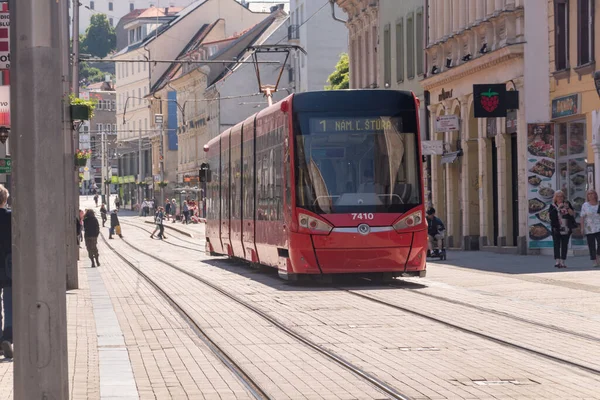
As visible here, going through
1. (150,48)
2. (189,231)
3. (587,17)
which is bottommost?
(189,231)

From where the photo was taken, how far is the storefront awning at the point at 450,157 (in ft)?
135

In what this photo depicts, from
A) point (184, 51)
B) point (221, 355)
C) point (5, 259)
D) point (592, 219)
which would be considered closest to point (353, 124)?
point (592, 219)

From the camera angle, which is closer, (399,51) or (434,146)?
(434,146)

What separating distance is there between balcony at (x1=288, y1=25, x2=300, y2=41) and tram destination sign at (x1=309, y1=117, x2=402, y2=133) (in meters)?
58.6

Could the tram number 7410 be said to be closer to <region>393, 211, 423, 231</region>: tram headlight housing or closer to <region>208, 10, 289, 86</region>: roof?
<region>393, 211, 423, 231</region>: tram headlight housing

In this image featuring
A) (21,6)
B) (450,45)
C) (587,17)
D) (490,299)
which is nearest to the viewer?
(21,6)

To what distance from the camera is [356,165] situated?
21703 millimetres

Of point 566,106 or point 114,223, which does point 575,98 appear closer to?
point 566,106

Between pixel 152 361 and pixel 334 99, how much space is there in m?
10.7

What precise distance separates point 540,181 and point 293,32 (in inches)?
1899

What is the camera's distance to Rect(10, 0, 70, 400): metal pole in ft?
24.5

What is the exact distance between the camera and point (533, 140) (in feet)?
→ 112

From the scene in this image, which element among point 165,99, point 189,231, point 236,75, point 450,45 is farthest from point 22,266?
point 165,99

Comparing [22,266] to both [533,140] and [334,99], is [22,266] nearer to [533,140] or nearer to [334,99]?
[334,99]
